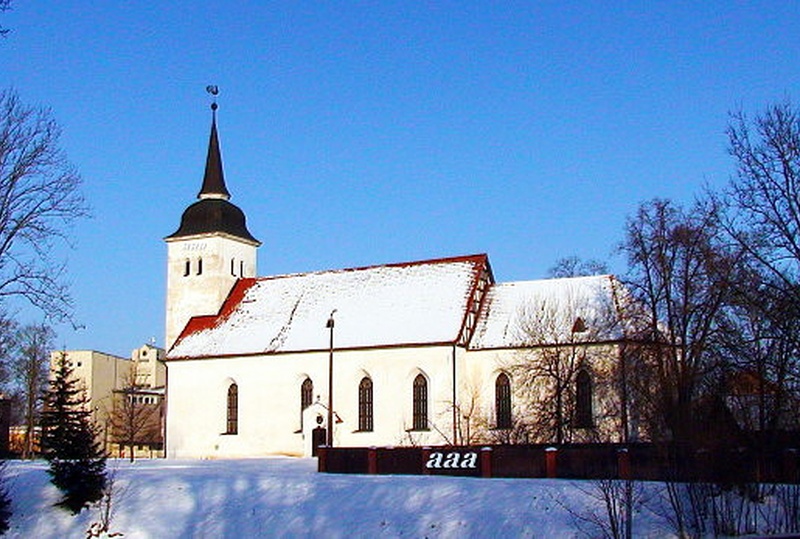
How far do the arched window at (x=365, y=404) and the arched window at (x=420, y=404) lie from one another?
247 cm

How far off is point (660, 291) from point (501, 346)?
11.0 metres

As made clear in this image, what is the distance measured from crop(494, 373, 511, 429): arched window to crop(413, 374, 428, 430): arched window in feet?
10.9

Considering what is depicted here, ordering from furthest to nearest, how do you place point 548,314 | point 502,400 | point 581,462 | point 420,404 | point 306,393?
point 306,393 → point 548,314 → point 420,404 → point 502,400 → point 581,462

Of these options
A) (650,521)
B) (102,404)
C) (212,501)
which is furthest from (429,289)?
(102,404)

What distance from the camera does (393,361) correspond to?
168 ft

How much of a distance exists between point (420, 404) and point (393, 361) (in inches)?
98.9

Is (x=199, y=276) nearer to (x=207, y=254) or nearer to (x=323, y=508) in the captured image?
(x=207, y=254)

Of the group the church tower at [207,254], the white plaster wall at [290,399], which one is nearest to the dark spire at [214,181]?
the church tower at [207,254]

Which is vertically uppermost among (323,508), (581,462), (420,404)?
(420,404)

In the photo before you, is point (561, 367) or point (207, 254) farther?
point (207, 254)

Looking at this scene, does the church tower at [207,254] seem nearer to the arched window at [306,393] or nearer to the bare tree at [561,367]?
the arched window at [306,393]

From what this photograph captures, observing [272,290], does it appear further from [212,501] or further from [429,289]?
[212,501]

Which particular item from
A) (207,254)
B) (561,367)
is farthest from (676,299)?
(207,254)

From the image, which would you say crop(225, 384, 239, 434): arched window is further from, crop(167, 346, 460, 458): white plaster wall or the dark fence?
the dark fence
